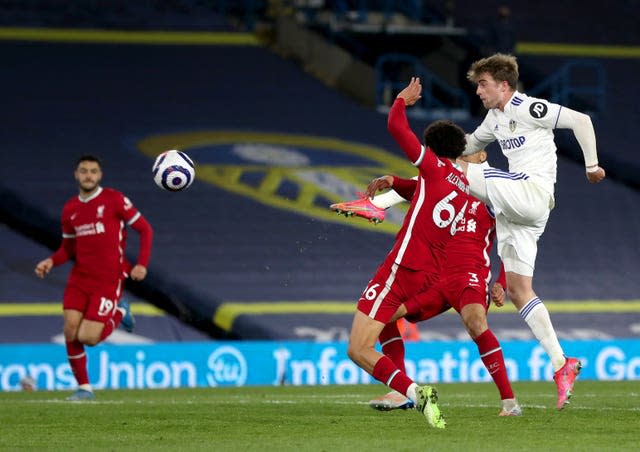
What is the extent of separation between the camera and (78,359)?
38.7 feet

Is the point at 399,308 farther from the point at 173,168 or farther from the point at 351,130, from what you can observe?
the point at 351,130

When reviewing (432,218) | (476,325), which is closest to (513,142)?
(432,218)

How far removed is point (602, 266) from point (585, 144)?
11461 mm

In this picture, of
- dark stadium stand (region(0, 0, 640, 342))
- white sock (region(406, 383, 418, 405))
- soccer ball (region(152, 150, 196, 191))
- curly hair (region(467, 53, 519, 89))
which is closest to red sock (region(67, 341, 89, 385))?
soccer ball (region(152, 150, 196, 191))

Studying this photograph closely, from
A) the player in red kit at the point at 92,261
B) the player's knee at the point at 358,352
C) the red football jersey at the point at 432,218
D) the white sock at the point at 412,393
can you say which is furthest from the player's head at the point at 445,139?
the player in red kit at the point at 92,261

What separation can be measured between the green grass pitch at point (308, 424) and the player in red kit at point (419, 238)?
22.9 inches

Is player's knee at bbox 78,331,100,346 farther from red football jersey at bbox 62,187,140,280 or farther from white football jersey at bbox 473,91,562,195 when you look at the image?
white football jersey at bbox 473,91,562,195

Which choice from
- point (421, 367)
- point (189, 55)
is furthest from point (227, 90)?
point (421, 367)

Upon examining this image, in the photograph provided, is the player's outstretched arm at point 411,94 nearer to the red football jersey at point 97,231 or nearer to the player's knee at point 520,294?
the player's knee at point 520,294

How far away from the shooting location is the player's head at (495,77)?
9.28 metres

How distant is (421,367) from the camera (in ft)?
51.4

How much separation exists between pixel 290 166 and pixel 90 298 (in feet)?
32.9

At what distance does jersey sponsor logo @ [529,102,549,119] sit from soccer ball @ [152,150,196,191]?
271cm

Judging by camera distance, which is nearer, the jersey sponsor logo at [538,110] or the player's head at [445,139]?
the player's head at [445,139]
